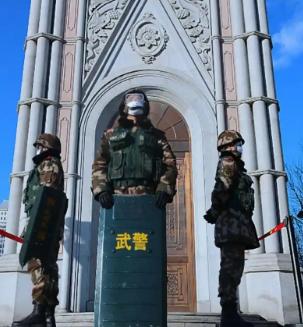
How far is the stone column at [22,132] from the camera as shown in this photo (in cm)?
1109

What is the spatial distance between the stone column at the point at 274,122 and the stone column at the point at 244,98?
0.51m

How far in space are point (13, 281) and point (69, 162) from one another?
10.1 ft

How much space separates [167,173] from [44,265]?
7.31 feet

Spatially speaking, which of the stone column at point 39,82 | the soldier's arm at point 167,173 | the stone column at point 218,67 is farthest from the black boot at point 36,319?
the stone column at point 218,67

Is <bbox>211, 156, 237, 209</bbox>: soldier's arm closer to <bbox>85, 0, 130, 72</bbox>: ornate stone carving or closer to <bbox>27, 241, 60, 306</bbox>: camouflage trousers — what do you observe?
<bbox>27, 241, 60, 306</bbox>: camouflage trousers

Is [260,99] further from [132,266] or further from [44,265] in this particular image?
[132,266]

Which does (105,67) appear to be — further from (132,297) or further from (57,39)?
(132,297)

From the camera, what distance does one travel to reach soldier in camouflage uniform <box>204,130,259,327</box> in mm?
5738

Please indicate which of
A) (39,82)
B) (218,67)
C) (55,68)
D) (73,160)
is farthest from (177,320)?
(55,68)

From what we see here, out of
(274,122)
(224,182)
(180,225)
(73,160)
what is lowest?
(224,182)

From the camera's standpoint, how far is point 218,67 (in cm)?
1253

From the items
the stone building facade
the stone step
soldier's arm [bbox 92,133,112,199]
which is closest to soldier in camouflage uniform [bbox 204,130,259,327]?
soldier's arm [bbox 92,133,112,199]

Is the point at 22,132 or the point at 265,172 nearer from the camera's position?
the point at 265,172

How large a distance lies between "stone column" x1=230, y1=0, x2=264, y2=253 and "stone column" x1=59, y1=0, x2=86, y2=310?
4207 millimetres
